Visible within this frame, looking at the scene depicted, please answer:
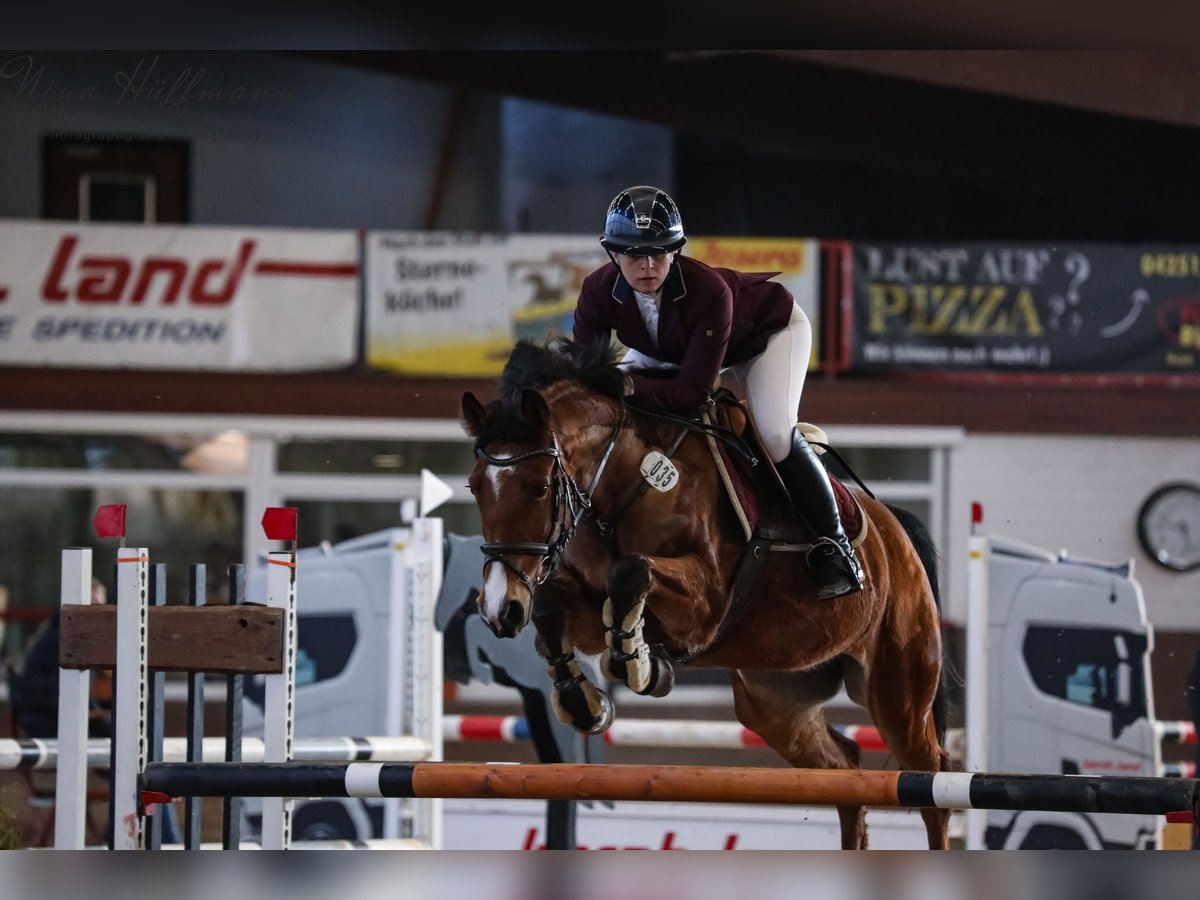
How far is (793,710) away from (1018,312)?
4.55 meters

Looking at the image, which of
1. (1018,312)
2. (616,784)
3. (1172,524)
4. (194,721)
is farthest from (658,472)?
(1172,524)

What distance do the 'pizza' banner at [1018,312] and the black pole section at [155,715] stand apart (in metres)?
4.98

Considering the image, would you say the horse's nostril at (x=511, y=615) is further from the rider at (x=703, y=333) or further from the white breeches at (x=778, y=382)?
the white breeches at (x=778, y=382)

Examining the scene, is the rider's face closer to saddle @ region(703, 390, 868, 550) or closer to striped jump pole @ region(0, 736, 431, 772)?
saddle @ region(703, 390, 868, 550)

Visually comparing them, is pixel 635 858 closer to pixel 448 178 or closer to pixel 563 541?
pixel 563 541

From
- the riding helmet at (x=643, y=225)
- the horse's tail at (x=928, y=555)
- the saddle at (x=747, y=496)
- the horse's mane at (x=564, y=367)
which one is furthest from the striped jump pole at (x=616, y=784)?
the horse's tail at (x=928, y=555)

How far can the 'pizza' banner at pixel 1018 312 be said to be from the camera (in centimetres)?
727

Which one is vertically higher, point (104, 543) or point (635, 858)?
point (104, 543)

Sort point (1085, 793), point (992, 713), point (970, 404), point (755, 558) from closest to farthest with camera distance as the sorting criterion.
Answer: point (1085, 793), point (755, 558), point (992, 713), point (970, 404)

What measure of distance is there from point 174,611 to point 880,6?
3411mm

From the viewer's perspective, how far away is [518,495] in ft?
8.38

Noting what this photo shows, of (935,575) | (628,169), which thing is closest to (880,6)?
(935,575)

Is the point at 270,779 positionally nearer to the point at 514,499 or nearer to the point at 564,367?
the point at 514,499

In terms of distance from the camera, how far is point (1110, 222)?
8141 millimetres
